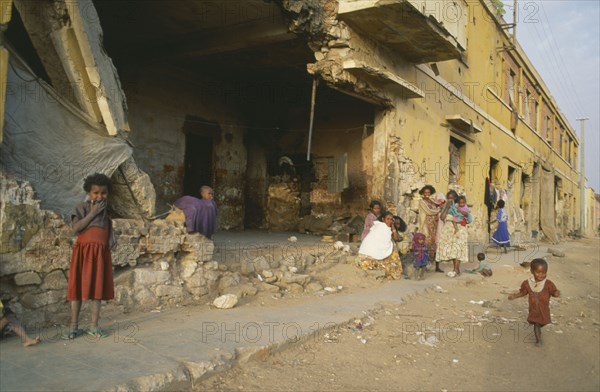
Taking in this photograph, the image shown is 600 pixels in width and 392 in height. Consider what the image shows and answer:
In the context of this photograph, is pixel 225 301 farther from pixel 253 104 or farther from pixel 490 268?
pixel 253 104

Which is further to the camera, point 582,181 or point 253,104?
point 582,181

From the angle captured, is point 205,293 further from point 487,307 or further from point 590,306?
point 590,306

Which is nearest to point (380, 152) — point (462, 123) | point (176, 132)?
point (462, 123)

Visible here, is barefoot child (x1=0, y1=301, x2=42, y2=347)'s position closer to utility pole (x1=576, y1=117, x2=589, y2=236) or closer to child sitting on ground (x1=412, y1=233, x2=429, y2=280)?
child sitting on ground (x1=412, y1=233, x2=429, y2=280)

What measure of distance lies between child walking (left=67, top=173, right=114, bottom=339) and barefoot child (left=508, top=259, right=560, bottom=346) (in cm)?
394

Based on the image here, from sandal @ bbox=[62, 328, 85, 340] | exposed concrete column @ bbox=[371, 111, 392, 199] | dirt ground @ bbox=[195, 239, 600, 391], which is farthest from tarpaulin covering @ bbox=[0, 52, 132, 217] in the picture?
exposed concrete column @ bbox=[371, 111, 392, 199]

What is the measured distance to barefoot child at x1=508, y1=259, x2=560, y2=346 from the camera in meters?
4.32

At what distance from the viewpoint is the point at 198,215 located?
5414 millimetres

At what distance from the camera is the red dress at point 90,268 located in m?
3.50

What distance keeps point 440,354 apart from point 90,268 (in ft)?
10.6

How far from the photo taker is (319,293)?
610 centimetres

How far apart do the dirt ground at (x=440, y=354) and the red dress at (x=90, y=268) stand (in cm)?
119

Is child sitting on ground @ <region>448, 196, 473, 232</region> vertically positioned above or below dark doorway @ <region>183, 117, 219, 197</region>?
below

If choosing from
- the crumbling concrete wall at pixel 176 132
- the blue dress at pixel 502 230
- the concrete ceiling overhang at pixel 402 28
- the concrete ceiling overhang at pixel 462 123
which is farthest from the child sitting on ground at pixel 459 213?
the crumbling concrete wall at pixel 176 132
